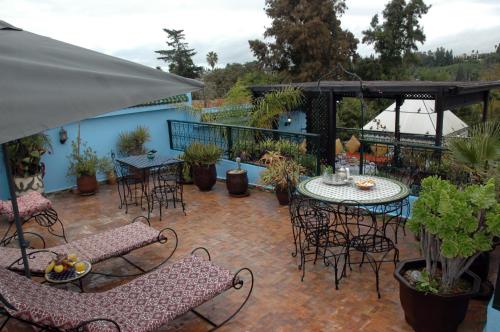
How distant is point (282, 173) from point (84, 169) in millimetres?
3947

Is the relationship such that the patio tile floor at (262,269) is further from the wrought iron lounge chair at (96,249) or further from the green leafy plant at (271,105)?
the green leafy plant at (271,105)

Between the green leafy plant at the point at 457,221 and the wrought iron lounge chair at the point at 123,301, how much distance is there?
1.68 meters

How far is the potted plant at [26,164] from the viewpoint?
6898 millimetres

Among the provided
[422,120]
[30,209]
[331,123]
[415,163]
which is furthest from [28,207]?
[422,120]

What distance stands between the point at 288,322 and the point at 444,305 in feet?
4.25

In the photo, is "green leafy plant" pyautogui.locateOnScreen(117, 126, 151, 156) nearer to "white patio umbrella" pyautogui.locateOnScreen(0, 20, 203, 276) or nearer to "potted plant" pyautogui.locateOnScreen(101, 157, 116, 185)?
"potted plant" pyautogui.locateOnScreen(101, 157, 116, 185)

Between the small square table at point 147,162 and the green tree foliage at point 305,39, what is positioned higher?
the green tree foliage at point 305,39

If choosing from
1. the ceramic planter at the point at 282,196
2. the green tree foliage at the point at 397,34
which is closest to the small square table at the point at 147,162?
the ceramic planter at the point at 282,196

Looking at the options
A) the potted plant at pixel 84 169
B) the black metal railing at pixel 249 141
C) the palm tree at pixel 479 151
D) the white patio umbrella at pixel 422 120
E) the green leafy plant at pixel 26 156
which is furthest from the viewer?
the white patio umbrella at pixel 422 120

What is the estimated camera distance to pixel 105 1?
29.7 ft

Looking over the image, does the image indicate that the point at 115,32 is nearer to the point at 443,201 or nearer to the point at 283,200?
the point at 283,200

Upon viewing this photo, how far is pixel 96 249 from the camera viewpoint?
4.24m

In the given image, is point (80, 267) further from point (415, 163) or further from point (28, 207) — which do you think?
point (415, 163)

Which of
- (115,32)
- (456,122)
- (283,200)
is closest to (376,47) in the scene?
(456,122)
